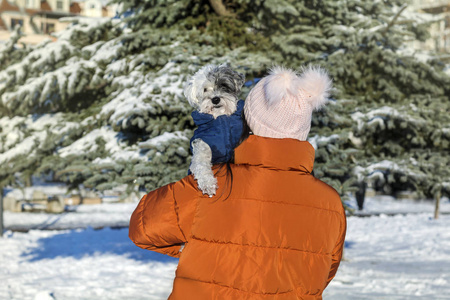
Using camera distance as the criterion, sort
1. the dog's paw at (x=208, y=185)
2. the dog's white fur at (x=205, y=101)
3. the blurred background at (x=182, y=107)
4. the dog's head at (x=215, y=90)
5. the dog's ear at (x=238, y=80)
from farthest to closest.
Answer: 1. the blurred background at (x=182, y=107)
2. the dog's ear at (x=238, y=80)
3. the dog's head at (x=215, y=90)
4. the dog's white fur at (x=205, y=101)
5. the dog's paw at (x=208, y=185)

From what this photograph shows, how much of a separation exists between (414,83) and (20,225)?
45.4ft

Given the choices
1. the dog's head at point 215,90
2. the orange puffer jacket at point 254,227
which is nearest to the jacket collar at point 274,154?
the orange puffer jacket at point 254,227

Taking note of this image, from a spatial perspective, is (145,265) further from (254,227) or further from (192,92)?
(254,227)

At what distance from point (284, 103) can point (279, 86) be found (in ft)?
0.22

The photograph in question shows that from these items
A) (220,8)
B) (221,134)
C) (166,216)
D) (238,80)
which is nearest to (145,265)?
(220,8)

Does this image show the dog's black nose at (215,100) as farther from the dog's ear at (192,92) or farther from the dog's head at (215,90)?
the dog's ear at (192,92)

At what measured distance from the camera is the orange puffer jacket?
6.42 ft

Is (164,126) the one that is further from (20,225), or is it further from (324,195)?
(20,225)

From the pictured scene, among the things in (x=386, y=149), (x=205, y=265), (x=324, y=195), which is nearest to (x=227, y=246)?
(x=205, y=265)

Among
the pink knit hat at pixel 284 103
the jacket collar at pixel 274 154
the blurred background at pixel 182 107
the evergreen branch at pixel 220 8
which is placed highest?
the pink knit hat at pixel 284 103

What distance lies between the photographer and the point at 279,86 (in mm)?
2043

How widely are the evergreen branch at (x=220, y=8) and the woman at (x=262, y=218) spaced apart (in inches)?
310

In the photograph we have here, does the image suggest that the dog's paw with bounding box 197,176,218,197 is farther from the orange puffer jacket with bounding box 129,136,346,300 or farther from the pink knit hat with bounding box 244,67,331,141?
the pink knit hat with bounding box 244,67,331,141

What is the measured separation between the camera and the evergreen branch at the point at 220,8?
9.62 m
